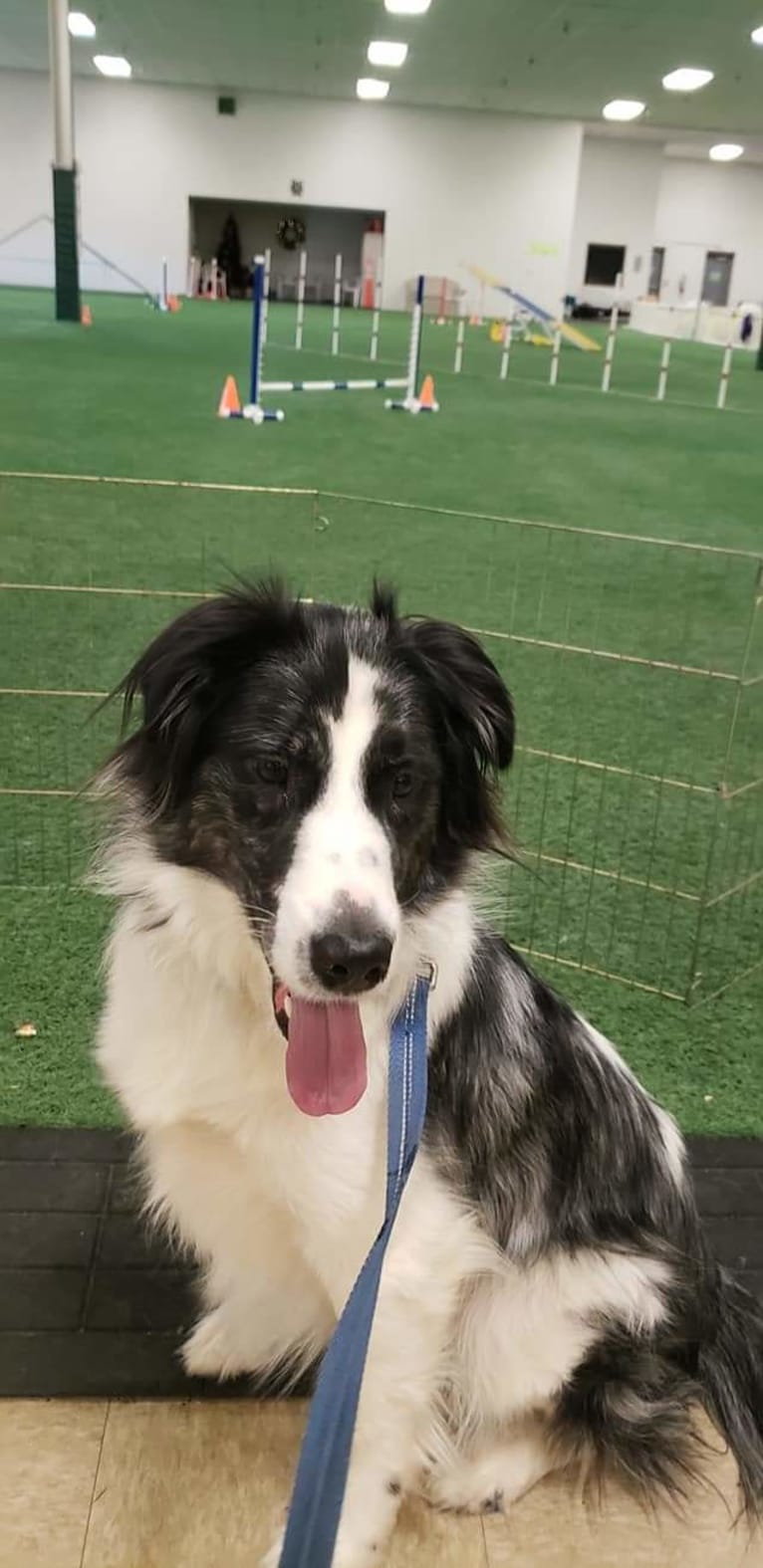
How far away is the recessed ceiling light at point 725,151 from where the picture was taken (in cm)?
3127

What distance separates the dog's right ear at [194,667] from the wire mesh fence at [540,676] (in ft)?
0.99

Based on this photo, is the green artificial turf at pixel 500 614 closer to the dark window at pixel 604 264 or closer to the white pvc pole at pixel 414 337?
the white pvc pole at pixel 414 337

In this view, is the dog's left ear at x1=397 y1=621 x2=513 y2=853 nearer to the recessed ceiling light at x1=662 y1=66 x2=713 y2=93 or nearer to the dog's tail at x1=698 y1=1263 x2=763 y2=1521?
the dog's tail at x1=698 y1=1263 x2=763 y2=1521

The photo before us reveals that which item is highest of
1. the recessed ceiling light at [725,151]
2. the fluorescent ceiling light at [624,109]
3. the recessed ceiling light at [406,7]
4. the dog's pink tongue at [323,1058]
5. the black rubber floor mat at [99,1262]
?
the recessed ceiling light at [725,151]

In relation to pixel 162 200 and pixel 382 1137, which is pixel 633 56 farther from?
pixel 382 1137

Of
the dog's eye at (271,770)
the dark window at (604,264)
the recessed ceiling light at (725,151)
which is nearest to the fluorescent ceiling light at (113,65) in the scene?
the dark window at (604,264)

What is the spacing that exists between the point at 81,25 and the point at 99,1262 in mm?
25306

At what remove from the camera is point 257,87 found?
2797 centimetres

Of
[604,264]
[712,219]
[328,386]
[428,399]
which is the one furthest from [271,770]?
[712,219]

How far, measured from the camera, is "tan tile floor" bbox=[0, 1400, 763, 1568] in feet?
6.18

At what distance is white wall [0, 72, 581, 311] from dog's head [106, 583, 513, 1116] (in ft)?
103

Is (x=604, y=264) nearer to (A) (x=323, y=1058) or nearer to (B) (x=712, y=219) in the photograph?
(B) (x=712, y=219)

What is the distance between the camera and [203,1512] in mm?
1946

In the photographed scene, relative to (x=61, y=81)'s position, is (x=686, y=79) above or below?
above
